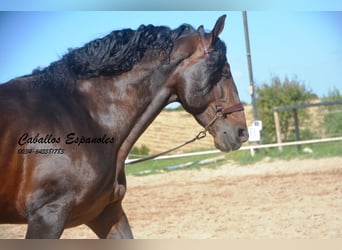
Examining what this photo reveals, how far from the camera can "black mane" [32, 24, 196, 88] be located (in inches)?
101

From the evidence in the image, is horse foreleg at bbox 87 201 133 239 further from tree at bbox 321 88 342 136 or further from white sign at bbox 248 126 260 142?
tree at bbox 321 88 342 136

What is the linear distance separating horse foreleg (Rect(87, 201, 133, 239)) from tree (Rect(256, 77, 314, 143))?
6.33 feet

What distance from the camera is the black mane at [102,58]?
257 cm

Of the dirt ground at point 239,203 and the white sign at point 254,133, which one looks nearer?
the dirt ground at point 239,203

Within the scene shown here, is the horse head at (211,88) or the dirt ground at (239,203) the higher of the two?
the horse head at (211,88)

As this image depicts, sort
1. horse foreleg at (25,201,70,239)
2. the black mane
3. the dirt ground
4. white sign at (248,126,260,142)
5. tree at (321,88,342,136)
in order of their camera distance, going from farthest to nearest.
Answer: tree at (321,88,342,136), white sign at (248,126,260,142), the dirt ground, the black mane, horse foreleg at (25,201,70,239)

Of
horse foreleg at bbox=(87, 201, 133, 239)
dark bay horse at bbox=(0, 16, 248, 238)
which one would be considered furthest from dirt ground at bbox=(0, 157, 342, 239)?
dark bay horse at bbox=(0, 16, 248, 238)

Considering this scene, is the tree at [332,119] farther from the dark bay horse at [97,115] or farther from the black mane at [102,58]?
the black mane at [102,58]

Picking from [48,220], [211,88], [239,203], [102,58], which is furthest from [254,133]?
[48,220]

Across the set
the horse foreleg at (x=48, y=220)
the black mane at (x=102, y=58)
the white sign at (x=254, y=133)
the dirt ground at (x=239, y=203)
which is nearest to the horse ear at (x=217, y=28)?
the black mane at (x=102, y=58)

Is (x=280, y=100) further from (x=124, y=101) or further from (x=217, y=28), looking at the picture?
(x=124, y=101)

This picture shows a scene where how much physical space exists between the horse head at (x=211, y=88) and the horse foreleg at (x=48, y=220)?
0.86 metres

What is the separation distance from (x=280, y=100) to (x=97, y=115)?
8.95 ft

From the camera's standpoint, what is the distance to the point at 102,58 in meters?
2.58
